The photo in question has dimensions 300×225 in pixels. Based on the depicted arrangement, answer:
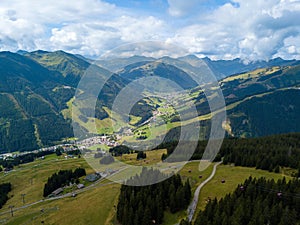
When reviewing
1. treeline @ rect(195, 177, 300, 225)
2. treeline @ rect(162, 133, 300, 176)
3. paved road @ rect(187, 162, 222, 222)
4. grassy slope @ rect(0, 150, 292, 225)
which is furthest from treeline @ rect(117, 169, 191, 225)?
treeline @ rect(162, 133, 300, 176)

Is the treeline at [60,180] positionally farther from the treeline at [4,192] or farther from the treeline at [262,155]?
the treeline at [262,155]

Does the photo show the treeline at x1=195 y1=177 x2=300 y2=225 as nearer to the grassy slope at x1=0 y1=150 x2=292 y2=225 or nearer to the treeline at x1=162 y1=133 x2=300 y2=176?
the grassy slope at x1=0 y1=150 x2=292 y2=225

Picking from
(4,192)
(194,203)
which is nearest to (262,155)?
(194,203)

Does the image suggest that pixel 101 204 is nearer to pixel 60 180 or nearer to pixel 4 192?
pixel 60 180

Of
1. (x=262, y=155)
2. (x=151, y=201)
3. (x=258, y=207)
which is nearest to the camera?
(x=258, y=207)

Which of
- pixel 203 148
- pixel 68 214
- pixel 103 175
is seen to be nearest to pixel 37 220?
pixel 68 214

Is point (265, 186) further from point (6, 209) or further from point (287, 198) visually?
point (6, 209)
